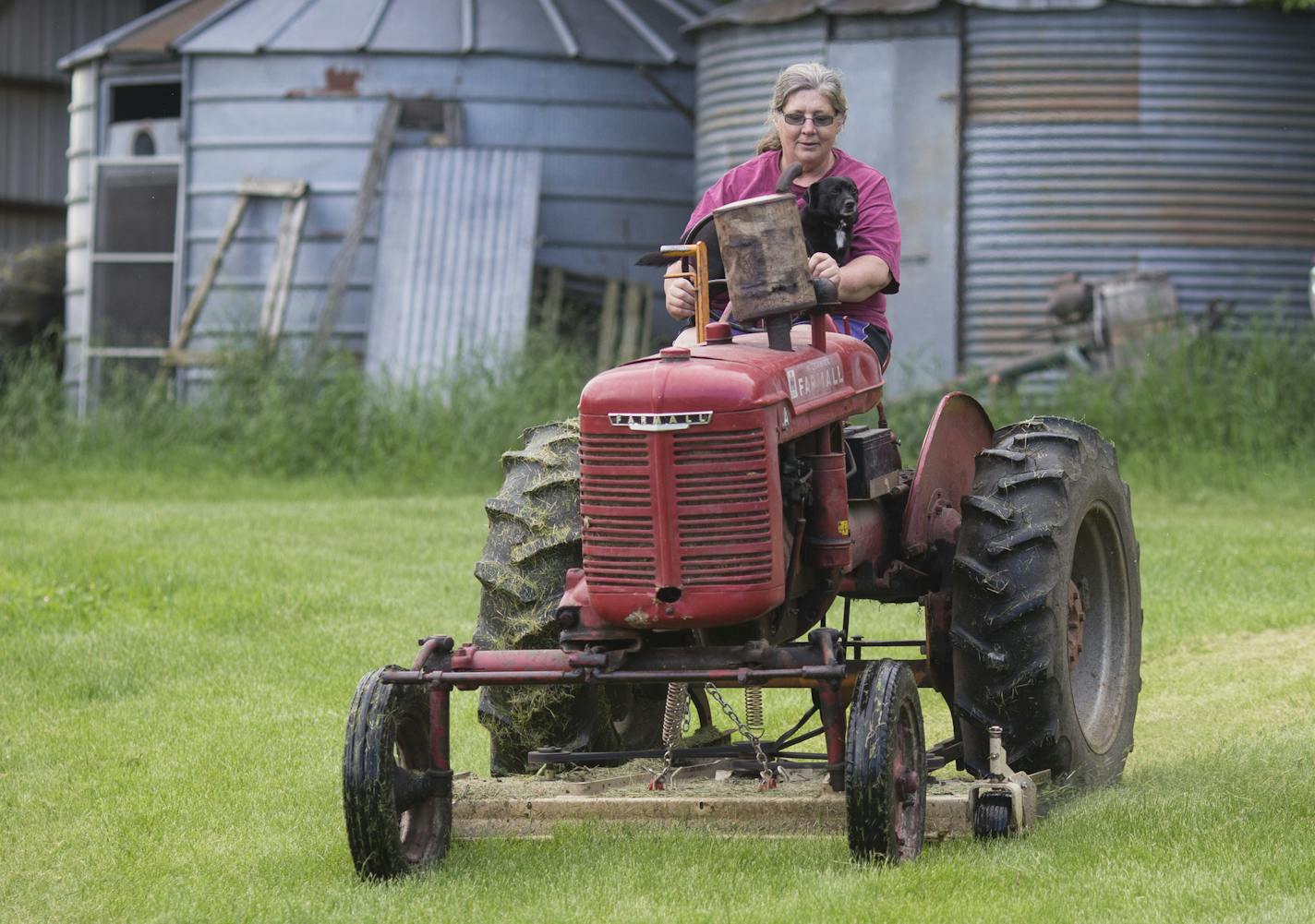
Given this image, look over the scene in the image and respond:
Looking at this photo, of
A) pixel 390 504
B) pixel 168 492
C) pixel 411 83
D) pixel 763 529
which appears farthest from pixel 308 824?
pixel 411 83

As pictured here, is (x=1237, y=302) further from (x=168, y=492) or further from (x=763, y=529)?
(x=763, y=529)

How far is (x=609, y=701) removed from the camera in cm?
617

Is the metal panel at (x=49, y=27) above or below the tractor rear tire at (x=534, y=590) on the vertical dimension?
above

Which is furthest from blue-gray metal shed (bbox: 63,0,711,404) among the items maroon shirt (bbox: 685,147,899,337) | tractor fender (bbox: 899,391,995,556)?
tractor fender (bbox: 899,391,995,556)

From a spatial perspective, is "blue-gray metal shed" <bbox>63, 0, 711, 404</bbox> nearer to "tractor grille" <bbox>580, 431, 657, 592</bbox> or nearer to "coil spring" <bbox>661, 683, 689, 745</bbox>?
"coil spring" <bbox>661, 683, 689, 745</bbox>

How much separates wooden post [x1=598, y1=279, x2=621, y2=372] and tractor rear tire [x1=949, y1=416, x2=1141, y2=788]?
36.8ft

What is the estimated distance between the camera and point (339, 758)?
6.67 metres

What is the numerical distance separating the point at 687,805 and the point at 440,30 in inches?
543

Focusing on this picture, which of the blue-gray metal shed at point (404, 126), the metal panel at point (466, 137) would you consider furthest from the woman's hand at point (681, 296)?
the metal panel at point (466, 137)

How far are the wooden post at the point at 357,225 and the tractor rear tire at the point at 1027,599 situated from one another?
12.0 m

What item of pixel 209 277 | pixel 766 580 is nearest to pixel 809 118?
pixel 766 580

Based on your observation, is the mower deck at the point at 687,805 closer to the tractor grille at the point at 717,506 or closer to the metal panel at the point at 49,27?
the tractor grille at the point at 717,506

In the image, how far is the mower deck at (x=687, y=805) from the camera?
5.07m

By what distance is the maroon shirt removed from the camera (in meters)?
5.90
